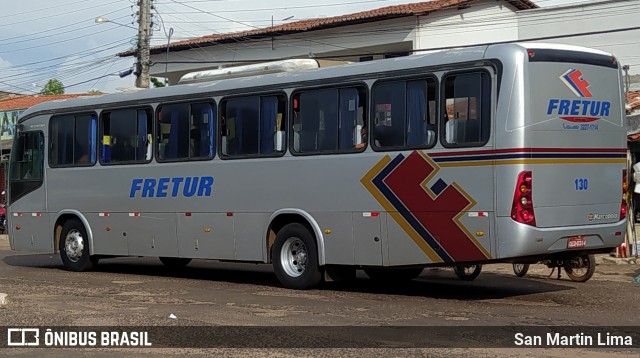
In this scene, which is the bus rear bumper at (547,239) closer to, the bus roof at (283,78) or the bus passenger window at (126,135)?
the bus roof at (283,78)

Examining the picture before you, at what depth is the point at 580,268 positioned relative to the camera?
1581cm

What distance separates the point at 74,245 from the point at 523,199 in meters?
9.80

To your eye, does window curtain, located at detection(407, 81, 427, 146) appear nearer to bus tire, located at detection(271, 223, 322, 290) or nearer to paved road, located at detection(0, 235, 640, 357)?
paved road, located at detection(0, 235, 640, 357)


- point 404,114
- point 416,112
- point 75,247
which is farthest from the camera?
point 75,247

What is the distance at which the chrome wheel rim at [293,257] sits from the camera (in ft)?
49.2

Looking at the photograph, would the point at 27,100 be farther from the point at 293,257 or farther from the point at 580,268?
the point at 580,268

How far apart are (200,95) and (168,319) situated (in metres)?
5.85

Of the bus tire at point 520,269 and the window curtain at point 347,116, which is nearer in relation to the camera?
the window curtain at point 347,116

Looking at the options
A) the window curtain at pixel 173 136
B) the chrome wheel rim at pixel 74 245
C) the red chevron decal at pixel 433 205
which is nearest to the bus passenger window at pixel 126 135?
the window curtain at pixel 173 136

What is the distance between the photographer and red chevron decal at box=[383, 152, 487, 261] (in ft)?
41.7

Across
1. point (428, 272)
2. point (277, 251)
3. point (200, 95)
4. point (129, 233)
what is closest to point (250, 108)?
point (200, 95)

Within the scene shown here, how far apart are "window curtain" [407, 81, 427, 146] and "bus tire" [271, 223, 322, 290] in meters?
2.45

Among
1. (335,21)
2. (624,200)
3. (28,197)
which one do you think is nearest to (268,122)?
(624,200)

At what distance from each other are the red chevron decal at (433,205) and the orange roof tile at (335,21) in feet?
63.7
